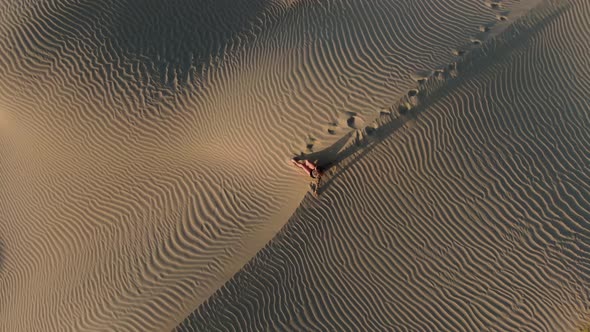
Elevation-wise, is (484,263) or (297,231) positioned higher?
(297,231)

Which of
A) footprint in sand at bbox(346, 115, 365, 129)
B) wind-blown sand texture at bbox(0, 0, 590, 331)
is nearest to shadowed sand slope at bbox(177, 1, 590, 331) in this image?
wind-blown sand texture at bbox(0, 0, 590, 331)

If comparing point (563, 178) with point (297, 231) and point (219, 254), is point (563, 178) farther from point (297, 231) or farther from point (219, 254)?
point (219, 254)

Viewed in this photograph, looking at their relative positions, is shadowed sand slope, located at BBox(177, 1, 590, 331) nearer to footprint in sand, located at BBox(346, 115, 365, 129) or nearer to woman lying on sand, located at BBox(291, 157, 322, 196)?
woman lying on sand, located at BBox(291, 157, 322, 196)

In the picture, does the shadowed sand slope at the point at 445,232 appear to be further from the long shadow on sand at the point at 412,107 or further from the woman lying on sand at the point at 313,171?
the woman lying on sand at the point at 313,171

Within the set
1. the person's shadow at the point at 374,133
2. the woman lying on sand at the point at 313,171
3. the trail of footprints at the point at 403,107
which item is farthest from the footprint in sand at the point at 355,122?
the woman lying on sand at the point at 313,171

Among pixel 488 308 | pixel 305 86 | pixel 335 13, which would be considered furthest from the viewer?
pixel 335 13

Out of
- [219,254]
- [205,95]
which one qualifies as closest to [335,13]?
[205,95]
